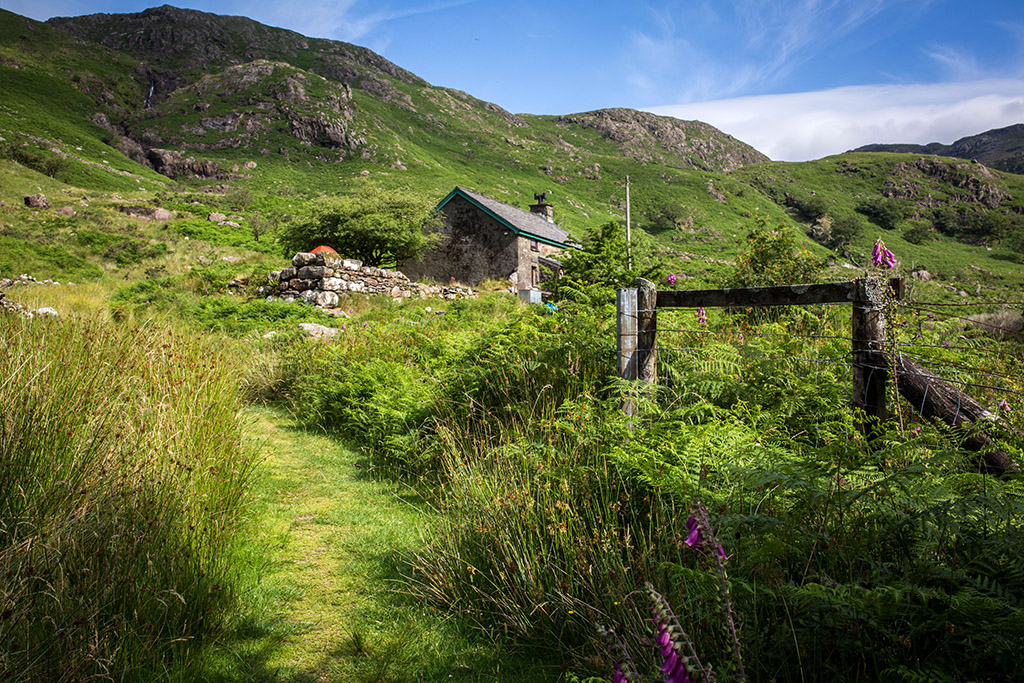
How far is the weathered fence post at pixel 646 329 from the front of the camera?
421 cm

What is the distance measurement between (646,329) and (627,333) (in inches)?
6.8

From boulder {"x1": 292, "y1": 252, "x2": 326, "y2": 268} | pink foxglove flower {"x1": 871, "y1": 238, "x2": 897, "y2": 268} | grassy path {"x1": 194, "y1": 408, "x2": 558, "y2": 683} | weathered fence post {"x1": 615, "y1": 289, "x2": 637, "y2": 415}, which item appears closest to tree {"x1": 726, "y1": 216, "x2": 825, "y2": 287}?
pink foxglove flower {"x1": 871, "y1": 238, "x2": 897, "y2": 268}

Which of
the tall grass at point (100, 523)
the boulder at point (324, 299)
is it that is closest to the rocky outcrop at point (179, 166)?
the boulder at point (324, 299)

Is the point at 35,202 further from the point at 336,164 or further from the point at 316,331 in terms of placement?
the point at 336,164

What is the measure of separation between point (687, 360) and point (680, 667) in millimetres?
4188

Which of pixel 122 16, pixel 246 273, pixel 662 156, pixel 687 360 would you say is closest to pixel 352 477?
pixel 687 360

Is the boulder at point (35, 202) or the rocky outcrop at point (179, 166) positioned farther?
the rocky outcrop at point (179, 166)

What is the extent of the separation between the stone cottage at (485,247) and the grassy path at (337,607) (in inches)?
737

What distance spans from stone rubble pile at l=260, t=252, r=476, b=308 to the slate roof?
23.3 feet

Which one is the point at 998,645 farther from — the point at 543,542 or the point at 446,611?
the point at 446,611

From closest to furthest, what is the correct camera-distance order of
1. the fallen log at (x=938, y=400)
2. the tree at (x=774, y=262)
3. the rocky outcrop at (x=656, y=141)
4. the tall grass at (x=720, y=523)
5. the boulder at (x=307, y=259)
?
the tall grass at (x=720, y=523), the fallen log at (x=938, y=400), the tree at (x=774, y=262), the boulder at (x=307, y=259), the rocky outcrop at (x=656, y=141)

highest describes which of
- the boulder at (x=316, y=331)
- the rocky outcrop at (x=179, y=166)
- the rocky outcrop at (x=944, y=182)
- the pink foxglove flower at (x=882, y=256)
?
the rocky outcrop at (x=944, y=182)

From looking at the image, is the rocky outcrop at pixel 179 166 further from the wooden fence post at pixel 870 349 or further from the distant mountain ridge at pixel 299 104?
the wooden fence post at pixel 870 349

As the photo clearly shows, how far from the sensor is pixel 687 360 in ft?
15.9
